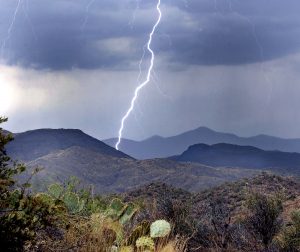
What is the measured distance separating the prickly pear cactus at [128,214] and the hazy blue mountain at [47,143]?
3997 inches

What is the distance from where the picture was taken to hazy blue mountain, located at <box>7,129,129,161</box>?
119 meters

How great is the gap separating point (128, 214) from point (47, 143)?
404 feet

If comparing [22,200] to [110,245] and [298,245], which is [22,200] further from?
[298,245]

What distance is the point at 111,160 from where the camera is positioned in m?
106

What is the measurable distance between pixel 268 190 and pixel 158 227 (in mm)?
34368

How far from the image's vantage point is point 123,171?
98062 millimetres

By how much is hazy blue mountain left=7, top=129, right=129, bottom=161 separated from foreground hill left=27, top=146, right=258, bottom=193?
1469 centimetres

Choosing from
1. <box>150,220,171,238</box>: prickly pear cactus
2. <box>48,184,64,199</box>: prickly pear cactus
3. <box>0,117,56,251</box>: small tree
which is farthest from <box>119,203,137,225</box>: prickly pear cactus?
<box>0,117,56,251</box>: small tree

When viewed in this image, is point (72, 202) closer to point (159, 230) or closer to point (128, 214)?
point (128, 214)

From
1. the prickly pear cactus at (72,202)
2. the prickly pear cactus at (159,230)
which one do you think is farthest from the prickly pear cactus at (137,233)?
the prickly pear cactus at (72,202)

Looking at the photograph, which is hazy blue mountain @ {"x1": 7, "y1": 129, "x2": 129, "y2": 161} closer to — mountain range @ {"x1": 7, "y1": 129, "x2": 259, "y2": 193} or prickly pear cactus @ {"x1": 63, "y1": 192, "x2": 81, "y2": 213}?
mountain range @ {"x1": 7, "y1": 129, "x2": 259, "y2": 193}

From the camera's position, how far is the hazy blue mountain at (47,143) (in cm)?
11931

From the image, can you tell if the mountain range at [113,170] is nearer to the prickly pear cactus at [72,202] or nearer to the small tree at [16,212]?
the prickly pear cactus at [72,202]

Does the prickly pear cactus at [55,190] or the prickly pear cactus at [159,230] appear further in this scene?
the prickly pear cactus at [55,190]
